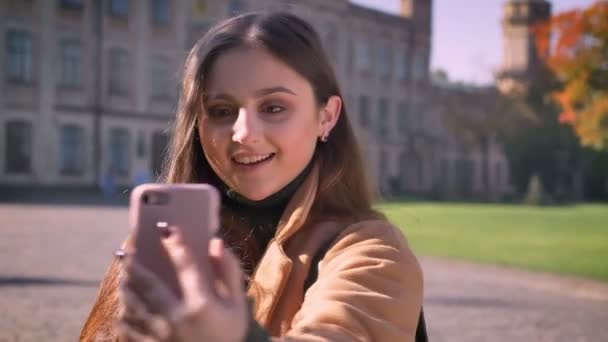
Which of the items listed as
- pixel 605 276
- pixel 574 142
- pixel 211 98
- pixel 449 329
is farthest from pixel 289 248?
pixel 574 142

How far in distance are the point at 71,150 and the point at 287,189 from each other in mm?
33446

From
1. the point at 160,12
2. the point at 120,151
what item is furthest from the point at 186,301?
the point at 160,12

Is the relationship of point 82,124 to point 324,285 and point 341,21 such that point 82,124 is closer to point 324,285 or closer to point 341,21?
point 341,21

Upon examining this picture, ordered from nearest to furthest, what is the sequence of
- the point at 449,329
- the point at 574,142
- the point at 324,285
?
the point at 324,285 < the point at 449,329 < the point at 574,142

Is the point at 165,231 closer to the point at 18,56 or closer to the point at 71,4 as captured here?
the point at 18,56

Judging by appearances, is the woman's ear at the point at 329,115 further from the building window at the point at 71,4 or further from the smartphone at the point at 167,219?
the building window at the point at 71,4

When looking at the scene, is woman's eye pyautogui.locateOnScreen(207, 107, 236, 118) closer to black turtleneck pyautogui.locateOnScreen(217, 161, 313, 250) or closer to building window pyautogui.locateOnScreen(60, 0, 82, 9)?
black turtleneck pyautogui.locateOnScreen(217, 161, 313, 250)

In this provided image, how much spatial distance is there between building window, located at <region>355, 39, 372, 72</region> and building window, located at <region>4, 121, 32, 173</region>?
876 inches

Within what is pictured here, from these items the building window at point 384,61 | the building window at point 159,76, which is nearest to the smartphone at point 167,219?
the building window at point 159,76

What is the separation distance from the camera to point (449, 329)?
26.0 feet

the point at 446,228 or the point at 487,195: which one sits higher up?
the point at 446,228

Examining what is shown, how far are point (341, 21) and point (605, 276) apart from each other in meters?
36.5

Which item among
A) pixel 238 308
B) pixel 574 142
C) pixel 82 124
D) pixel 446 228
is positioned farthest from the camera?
pixel 574 142

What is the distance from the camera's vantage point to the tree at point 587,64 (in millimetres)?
22672
